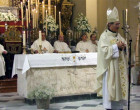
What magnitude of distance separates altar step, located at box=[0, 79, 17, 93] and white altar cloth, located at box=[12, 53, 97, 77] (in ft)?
7.21

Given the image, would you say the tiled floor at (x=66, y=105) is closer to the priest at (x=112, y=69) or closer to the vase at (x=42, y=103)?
the vase at (x=42, y=103)

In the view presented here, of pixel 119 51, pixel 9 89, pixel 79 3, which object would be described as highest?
pixel 79 3

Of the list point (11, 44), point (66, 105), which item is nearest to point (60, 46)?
point (11, 44)

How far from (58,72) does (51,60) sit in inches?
13.9

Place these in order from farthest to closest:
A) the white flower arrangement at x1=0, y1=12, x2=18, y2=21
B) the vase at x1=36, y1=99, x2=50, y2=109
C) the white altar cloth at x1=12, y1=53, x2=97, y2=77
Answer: the white flower arrangement at x1=0, y1=12, x2=18, y2=21
the white altar cloth at x1=12, y1=53, x2=97, y2=77
the vase at x1=36, y1=99, x2=50, y2=109

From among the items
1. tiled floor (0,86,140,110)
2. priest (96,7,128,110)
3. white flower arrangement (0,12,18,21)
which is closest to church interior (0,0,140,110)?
tiled floor (0,86,140,110)

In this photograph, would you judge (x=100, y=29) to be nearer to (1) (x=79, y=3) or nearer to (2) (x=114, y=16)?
(1) (x=79, y=3)

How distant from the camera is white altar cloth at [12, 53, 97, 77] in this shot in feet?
27.4

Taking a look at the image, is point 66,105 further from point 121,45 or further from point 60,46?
point 60,46

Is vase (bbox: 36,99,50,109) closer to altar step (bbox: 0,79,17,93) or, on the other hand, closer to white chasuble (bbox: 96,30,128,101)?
white chasuble (bbox: 96,30,128,101)

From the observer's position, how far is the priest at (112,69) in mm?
5465

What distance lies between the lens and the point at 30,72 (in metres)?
8.40

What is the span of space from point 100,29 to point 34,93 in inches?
281

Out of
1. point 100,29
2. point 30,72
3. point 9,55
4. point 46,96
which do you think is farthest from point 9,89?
point 100,29
